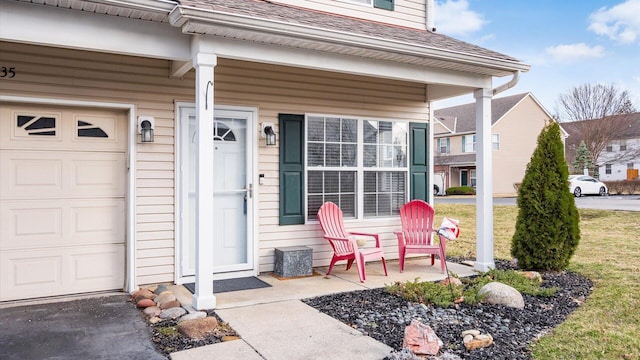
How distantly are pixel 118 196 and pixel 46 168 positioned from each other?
69 centimetres

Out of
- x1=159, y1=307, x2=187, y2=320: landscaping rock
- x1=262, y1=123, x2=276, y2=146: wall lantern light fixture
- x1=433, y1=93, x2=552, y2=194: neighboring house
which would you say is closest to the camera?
x1=159, y1=307, x2=187, y2=320: landscaping rock

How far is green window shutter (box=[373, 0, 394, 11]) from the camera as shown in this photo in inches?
251

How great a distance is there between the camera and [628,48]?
26.2 m

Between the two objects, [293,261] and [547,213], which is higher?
[547,213]

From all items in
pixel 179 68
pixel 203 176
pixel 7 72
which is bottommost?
pixel 203 176

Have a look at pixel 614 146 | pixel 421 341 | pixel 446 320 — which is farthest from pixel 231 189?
pixel 614 146

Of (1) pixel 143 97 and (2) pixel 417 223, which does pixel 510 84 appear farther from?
(1) pixel 143 97

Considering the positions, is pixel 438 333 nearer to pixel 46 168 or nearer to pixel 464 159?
pixel 46 168

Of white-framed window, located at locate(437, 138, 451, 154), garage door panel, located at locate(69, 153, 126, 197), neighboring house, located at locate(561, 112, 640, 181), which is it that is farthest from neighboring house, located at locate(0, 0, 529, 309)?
neighboring house, located at locate(561, 112, 640, 181)

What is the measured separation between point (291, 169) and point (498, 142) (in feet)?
72.7

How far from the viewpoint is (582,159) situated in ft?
92.2

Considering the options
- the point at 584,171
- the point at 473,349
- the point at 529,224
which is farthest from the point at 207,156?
the point at 584,171

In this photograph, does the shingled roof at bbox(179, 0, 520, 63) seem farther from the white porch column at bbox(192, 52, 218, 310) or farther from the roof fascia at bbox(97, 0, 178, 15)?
the white porch column at bbox(192, 52, 218, 310)

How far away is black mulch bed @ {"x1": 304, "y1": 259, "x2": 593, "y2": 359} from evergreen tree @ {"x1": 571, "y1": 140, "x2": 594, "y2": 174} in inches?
1052
